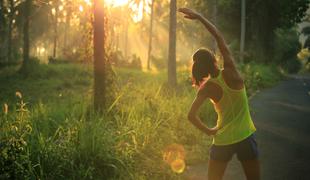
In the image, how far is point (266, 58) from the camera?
3931cm

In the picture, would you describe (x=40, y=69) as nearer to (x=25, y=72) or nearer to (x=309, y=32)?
(x=25, y=72)

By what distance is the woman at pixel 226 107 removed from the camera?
13.4ft

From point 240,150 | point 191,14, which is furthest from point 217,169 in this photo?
point 191,14

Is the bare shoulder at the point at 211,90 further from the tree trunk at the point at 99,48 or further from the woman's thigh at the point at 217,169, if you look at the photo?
the tree trunk at the point at 99,48

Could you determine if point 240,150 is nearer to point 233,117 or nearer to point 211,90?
point 233,117

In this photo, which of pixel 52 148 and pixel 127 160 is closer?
pixel 52 148

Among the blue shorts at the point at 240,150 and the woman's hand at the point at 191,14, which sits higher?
the woman's hand at the point at 191,14

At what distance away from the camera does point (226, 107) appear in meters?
4.16

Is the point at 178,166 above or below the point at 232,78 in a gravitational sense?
below

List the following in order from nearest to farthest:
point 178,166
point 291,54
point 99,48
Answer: point 178,166
point 99,48
point 291,54

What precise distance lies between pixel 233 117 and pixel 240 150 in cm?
32

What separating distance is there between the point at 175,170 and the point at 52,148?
2234 millimetres

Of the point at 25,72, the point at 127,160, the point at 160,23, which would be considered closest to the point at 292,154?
the point at 127,160

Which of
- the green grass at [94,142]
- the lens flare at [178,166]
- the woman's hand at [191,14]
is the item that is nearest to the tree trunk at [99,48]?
the green grass at [94,142]
